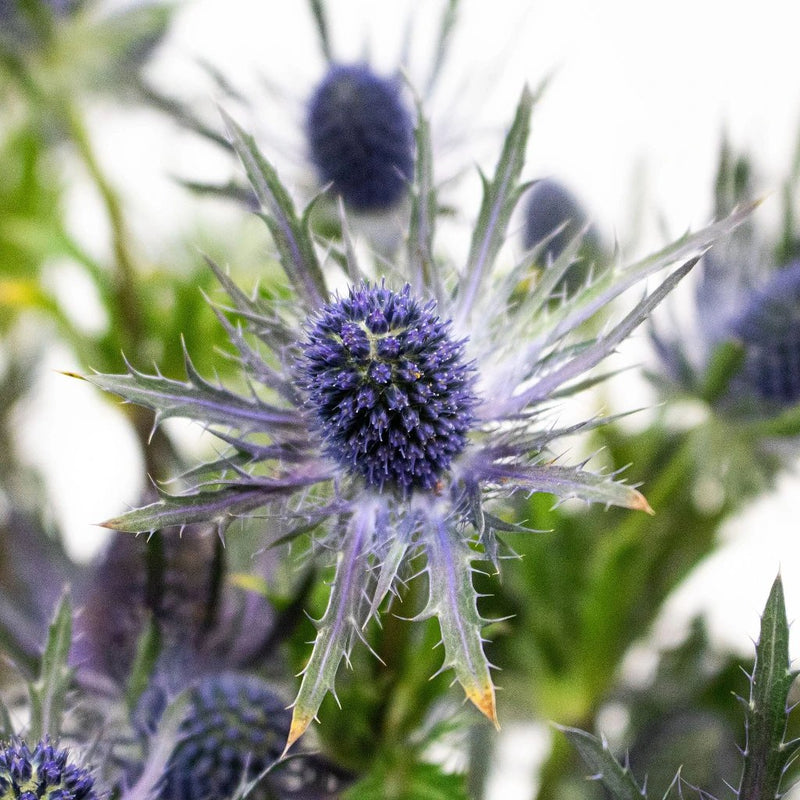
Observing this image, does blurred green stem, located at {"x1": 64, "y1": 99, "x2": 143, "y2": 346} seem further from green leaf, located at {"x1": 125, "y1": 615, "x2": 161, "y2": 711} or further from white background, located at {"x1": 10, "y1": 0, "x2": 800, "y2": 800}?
green leaf, located at {"x1": 125, "y1": 615, "x2": 161, "y2": 711}

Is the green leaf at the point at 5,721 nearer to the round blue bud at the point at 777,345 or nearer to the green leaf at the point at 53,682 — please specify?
the green leaf at the point at 53,682

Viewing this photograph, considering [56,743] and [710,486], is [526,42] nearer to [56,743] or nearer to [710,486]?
[710,486]

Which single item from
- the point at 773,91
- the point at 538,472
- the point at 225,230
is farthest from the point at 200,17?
the point at 538,472

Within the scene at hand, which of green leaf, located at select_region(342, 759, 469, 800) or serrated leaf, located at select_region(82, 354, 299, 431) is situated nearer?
serrated leaf, located at select_region(82, 354, 299, 431)

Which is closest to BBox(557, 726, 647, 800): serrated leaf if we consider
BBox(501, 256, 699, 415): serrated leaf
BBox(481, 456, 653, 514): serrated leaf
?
BBox(481, 456, 653, 514): serrated leaf

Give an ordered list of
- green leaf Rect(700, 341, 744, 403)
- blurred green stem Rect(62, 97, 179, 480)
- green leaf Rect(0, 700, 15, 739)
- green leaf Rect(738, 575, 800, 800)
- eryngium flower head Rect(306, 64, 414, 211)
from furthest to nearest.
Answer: blurred green stem Rect(62, 97, 179, 480), eryngium flower head Rect(306, 64, 414, 211), green leaf Rect(700, 341, 744, 403), green leaf Rect(0, 700, 15, 739), green leaf Rect(738, 575, 800, 800)

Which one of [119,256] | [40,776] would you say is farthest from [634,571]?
[119,256]

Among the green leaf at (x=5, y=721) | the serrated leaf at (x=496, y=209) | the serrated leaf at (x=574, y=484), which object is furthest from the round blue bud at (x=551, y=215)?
the green leaf at (x=5, y=721)
